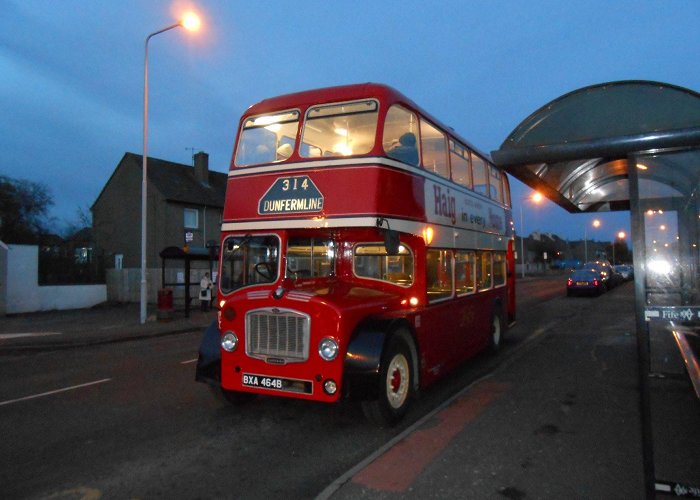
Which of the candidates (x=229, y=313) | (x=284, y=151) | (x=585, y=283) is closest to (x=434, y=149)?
(x=284, y=151)

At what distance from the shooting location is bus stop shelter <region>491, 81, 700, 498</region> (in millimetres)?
3846

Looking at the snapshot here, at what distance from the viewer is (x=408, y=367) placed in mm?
6203

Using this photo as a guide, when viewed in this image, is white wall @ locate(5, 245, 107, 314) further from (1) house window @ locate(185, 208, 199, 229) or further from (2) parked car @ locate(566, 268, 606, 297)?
(2) parked car @ locate(566, 268, 606, 297)

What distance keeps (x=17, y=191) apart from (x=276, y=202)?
3162 cm

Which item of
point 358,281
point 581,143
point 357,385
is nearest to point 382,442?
point 357,385

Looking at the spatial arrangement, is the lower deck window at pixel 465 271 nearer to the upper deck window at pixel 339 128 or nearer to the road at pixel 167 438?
the road at pixel 167 438

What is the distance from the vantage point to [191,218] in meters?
30.2

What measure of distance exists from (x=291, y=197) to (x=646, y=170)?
3.72 meters

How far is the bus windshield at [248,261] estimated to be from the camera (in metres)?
6.39

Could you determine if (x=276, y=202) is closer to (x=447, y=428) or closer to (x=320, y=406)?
(x=320, y=406)

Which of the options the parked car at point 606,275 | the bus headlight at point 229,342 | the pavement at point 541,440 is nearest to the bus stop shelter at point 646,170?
the pavement at point 541,440

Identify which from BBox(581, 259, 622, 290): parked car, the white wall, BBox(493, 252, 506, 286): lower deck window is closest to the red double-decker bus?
BBox(493, 252, 506, 286): lower deck window

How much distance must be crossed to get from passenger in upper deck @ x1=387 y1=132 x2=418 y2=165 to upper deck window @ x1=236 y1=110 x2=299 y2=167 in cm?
128

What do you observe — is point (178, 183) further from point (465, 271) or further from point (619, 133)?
point (619, 133)
